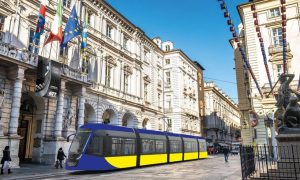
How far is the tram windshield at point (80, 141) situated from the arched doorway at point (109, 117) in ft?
47.6

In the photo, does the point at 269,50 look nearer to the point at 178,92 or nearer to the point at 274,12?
the point at 274,12

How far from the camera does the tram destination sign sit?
19.9 metres

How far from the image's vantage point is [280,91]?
11.2m

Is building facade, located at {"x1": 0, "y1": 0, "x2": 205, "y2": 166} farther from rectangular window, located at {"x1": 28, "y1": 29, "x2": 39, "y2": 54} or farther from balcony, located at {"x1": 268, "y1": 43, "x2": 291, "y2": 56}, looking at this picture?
balcony, located at {"x1": 268, "y1": 43, "x2": 291, "y2": 56}

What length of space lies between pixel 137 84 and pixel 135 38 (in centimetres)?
686

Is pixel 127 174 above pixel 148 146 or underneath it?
underneath

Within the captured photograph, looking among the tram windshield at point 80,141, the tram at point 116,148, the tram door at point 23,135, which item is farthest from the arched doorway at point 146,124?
the tram windshield at point 80,141

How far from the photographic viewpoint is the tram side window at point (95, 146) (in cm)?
1631

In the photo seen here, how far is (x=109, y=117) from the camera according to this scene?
107 feet

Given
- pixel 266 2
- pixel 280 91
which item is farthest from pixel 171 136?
pixel 266 2

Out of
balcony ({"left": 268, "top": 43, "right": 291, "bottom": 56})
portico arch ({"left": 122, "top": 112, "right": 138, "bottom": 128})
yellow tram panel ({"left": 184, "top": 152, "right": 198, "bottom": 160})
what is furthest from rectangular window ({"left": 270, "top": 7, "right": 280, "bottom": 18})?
portico arch ({"left": 122, "top": 112, "right": 138, "bottom": 128})

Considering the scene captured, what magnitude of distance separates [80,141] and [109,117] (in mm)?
15966

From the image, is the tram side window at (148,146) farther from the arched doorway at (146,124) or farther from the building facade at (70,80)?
the arched doorway at (146,124)

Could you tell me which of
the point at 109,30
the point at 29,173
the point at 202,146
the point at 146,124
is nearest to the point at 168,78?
the point at 146,124
